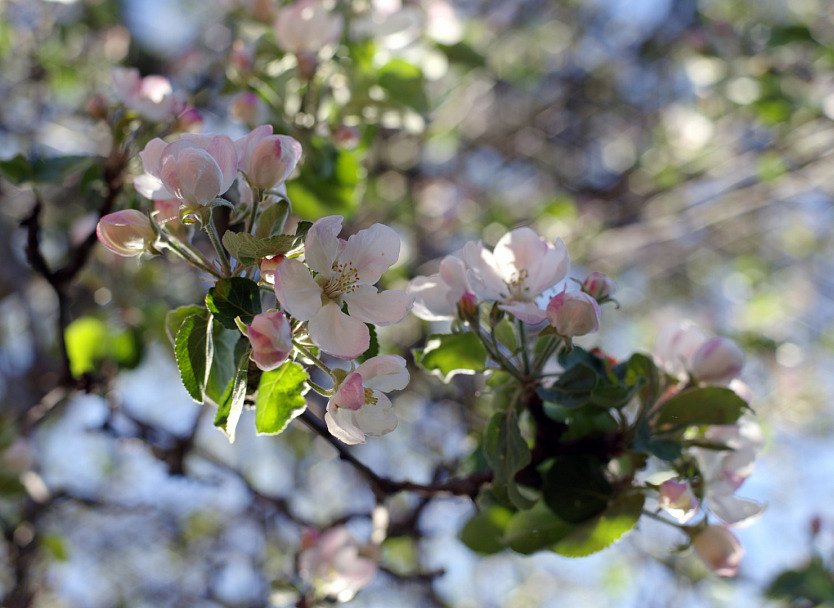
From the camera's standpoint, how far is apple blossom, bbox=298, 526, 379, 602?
1173 mm

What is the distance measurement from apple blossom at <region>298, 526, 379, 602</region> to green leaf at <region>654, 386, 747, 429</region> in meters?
0.63

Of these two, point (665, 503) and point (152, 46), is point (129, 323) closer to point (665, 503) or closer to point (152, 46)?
point (665, 503)

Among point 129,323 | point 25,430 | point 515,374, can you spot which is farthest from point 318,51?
point 25,430

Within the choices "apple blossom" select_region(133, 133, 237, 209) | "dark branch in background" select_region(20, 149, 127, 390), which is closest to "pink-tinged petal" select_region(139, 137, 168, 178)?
"apple blossom" select_region(133, 133, 237, 209)

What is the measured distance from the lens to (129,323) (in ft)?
4.96

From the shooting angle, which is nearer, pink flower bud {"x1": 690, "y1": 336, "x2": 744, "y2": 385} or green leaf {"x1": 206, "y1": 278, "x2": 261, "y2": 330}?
green leaf {"x1": 206, "y1": 278, "x2": 261, "y2": 330}

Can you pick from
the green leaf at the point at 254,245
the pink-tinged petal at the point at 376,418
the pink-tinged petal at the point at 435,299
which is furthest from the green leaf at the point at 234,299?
the pink-tinged petal at the point at 435,299

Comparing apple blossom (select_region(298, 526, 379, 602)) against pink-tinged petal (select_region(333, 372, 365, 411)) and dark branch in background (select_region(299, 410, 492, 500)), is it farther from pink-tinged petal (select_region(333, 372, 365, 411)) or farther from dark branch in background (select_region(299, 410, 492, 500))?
pink-tinged petal (select_region(333, 372, 365, 411))

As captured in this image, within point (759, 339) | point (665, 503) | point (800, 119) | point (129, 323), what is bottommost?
point (759, 339)

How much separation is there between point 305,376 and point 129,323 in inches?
42.1

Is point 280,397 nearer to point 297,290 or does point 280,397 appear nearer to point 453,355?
point 297,290

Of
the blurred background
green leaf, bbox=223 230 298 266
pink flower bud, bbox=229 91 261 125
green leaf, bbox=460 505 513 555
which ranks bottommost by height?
the blurred background

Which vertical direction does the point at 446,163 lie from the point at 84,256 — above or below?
below

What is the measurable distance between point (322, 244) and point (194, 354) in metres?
0.16
